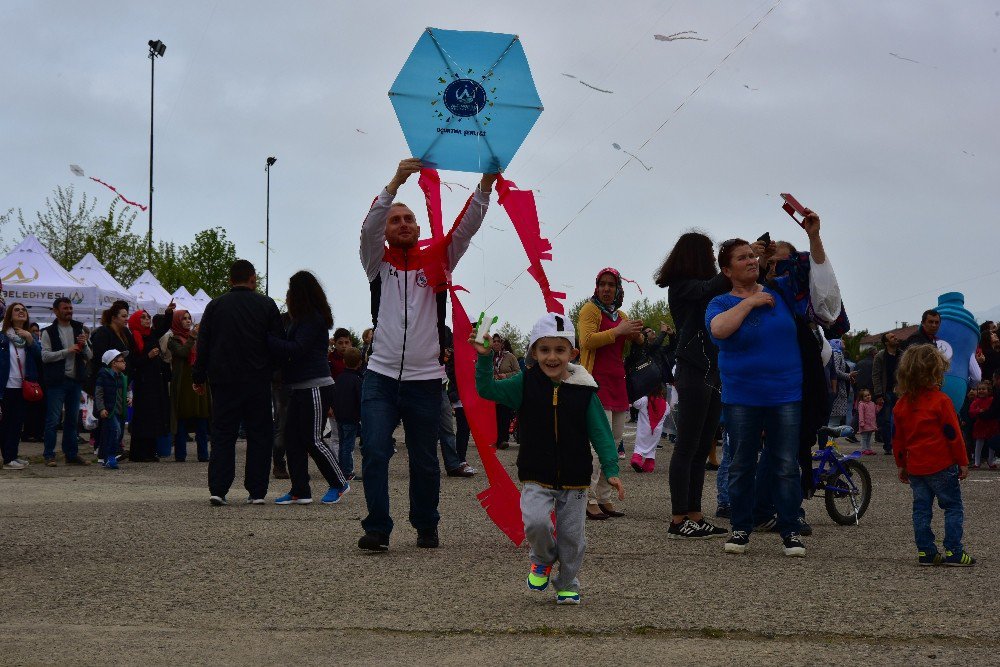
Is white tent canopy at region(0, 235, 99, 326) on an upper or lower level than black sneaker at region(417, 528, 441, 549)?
upper

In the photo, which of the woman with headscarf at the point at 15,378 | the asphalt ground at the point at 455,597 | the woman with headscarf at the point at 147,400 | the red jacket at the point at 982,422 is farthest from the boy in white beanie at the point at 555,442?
the red jacket at the point at 982,422

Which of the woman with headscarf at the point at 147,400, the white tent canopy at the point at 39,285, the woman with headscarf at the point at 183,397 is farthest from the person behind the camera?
the white tent canopy at the point at 39,285

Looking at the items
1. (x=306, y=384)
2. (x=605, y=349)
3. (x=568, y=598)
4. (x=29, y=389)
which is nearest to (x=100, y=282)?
(x=29, y=389)

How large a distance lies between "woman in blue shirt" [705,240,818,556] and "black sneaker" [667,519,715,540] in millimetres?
602

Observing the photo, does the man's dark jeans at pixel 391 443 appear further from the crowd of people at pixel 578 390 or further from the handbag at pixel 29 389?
the handbag at pixel 29 389

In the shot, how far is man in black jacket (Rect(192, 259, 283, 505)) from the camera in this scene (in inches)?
403

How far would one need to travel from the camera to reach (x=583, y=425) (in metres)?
6.02

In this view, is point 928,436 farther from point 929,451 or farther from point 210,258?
point 210,258

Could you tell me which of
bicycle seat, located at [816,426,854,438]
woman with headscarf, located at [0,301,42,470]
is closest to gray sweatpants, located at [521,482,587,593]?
bicycle seat, located at [816,426,854,438]

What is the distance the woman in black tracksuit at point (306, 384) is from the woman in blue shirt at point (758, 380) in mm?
3992

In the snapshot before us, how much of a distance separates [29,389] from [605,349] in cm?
799

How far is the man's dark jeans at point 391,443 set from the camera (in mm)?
7383

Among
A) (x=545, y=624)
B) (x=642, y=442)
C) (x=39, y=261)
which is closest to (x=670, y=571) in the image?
(x=545, y=624)

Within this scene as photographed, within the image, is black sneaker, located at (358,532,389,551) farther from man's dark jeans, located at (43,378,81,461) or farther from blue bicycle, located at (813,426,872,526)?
man's dark jeans, located at (43,378,81,461)
